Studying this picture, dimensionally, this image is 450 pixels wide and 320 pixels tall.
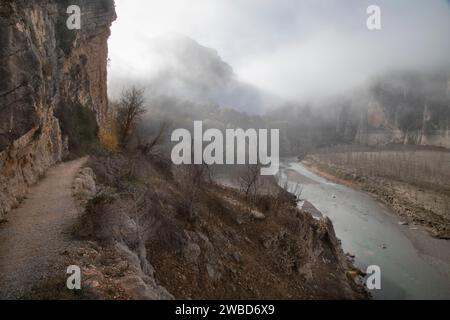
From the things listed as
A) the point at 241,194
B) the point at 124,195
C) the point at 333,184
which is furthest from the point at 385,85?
the point at 124,195

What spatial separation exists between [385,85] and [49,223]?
201 meters

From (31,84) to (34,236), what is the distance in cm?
828

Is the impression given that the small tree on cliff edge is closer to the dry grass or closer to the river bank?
the river bank

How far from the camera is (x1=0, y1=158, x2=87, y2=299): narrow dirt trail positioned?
419 inches

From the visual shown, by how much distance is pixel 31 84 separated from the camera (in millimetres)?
17281

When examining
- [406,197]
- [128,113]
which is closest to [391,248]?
[406,197]

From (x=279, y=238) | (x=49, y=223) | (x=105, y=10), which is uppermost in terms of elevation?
(x=105, y=10)

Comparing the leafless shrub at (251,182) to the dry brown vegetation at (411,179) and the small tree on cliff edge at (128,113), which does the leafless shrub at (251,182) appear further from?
the dry brown vegetation at (411,179)

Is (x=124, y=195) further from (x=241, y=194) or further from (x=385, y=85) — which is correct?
(x=385, y=85)

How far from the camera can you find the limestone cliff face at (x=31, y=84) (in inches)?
612

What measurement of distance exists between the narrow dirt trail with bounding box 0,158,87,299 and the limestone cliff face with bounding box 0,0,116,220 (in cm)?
94

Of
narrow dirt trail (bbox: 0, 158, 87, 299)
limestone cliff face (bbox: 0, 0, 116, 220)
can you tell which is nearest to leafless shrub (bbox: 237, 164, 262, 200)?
limestone cliff face (bbox: 0, 0, 116, 220)

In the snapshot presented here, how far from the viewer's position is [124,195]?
67.5 feet

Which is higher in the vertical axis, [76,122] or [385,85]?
[385,85]
